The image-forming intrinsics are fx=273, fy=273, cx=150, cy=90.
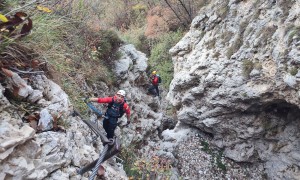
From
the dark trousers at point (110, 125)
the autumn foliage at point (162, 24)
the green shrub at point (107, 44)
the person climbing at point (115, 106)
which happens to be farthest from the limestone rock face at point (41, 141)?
the autumn foliage at point (162, 24)

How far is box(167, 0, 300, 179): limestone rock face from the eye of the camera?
7195 mm

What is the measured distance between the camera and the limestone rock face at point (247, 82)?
23.6 ft

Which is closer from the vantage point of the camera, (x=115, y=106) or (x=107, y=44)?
(x=115, y=106)

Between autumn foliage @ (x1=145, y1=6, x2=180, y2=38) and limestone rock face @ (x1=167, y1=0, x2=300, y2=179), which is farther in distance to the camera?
autumn foliage @ (x1=145, y1=6, x2=180, y2=38)

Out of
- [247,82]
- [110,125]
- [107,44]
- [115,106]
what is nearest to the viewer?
[115,106]

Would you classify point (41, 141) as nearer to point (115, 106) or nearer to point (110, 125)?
point (115, 106)

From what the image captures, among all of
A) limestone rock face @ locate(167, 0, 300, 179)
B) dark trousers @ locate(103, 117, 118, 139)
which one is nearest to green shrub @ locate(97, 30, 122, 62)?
A: limestone rock face @ locate(167, 0, 300, 179)

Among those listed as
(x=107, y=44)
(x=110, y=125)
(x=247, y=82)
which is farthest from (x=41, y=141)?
(x=107, y=44)

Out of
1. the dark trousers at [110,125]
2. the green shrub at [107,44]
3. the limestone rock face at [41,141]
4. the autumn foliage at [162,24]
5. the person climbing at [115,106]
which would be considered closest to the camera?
the limestone rock face at [41,141]

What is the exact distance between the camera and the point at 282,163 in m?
8.63

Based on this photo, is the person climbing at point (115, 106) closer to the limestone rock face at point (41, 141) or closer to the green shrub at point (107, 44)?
the limestone rock face at point (41, 141)

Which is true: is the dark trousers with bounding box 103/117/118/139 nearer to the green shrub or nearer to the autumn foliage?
the green shrub

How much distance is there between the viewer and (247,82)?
8.09 metres

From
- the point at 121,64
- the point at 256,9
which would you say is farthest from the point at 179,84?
the point at 256,9
